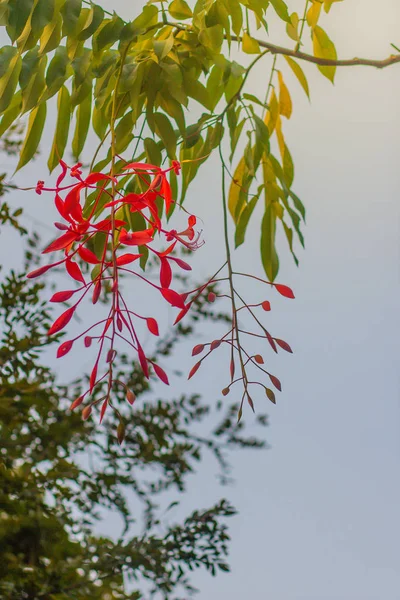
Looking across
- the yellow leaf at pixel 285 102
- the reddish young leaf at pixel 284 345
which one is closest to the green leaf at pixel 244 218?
the yellow leaf at pixel 285 102

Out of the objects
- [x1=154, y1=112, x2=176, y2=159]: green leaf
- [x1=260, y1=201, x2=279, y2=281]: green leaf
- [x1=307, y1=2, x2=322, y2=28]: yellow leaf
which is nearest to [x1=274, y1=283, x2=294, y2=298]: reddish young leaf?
[x1=154, y1=112, x2=176, y2=159]: green leaf

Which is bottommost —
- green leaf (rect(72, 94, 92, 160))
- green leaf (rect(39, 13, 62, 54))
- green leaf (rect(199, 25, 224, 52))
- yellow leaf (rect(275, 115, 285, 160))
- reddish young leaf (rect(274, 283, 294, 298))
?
reddish young leaf (rect(274, 283, 294, 298))

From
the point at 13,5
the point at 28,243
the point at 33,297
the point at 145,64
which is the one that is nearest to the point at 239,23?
the point at 145,64

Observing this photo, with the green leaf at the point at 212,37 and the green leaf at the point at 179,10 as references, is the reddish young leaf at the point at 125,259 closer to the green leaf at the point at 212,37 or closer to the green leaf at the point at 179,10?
the green leaf at the point at 212,37

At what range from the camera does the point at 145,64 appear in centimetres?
63

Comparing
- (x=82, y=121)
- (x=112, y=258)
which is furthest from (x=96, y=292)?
(x=82, y=121)

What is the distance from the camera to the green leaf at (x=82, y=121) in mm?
713

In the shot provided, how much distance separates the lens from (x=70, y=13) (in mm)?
582

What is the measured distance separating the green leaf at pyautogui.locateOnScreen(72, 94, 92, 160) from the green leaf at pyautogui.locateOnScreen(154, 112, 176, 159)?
0.11 meters

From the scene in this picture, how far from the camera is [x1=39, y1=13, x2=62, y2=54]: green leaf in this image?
591 millimetres

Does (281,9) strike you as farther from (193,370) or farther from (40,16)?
(193,370)

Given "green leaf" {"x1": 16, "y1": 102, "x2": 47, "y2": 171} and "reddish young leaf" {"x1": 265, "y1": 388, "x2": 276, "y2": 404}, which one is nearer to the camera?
"reddish young leaf" {"x1": 265, "y1": 388, "x2": 276, "y2": 404}

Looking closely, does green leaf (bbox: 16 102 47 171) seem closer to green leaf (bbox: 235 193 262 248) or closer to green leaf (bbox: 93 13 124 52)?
green leaf (bbox: 93 13 124 52)

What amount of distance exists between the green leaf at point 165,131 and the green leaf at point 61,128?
103mm
